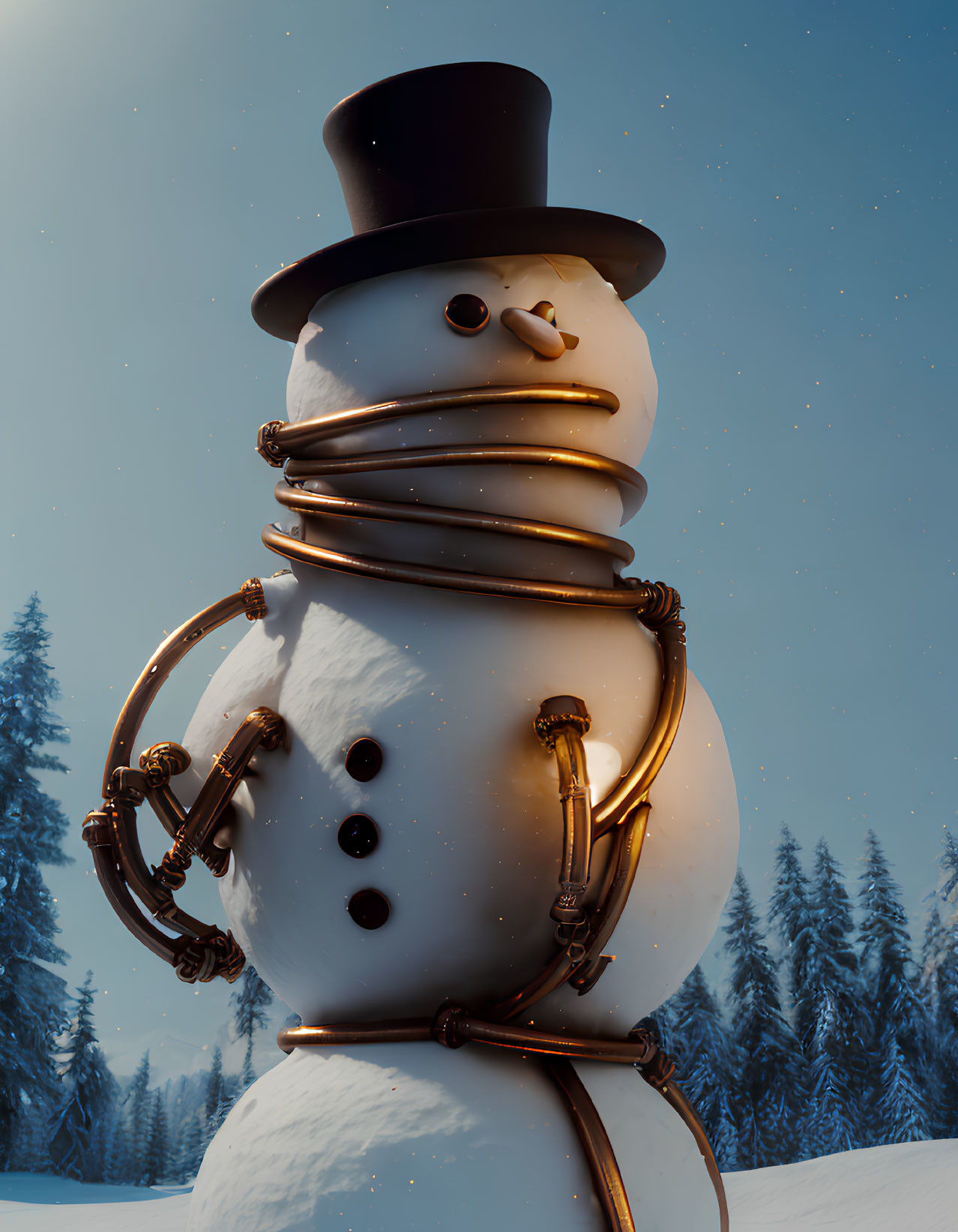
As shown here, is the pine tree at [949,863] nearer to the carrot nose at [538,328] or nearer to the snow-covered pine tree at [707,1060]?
the snow-covered pine tree at [707,1060]

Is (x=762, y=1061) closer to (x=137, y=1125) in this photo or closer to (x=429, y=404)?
(x=137, y=1125)

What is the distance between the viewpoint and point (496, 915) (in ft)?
4.61

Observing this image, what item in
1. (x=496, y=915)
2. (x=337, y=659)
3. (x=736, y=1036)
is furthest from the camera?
(x=736, y=1036)

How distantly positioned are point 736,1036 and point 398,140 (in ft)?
11.9

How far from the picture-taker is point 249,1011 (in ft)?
13.4

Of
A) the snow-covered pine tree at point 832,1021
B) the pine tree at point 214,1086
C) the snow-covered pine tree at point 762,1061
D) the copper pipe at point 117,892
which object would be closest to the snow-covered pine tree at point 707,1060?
the snow-covered pine tree at point 762,1061

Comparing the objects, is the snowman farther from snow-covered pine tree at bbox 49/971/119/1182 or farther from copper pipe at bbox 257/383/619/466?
snow-covered pine tree at bbox 49/971/119/1182

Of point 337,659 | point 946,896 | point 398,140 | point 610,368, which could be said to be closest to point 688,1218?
point 337,659

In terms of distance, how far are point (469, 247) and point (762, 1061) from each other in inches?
140

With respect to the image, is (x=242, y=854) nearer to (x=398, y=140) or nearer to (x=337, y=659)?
(x=337, y=659)

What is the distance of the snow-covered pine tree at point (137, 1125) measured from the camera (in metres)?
4.06

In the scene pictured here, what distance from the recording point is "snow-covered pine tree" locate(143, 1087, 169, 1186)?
13.4ft

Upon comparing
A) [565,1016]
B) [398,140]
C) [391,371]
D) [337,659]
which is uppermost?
[398,140]

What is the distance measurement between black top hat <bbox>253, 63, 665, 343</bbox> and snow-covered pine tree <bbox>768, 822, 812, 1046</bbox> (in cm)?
323
